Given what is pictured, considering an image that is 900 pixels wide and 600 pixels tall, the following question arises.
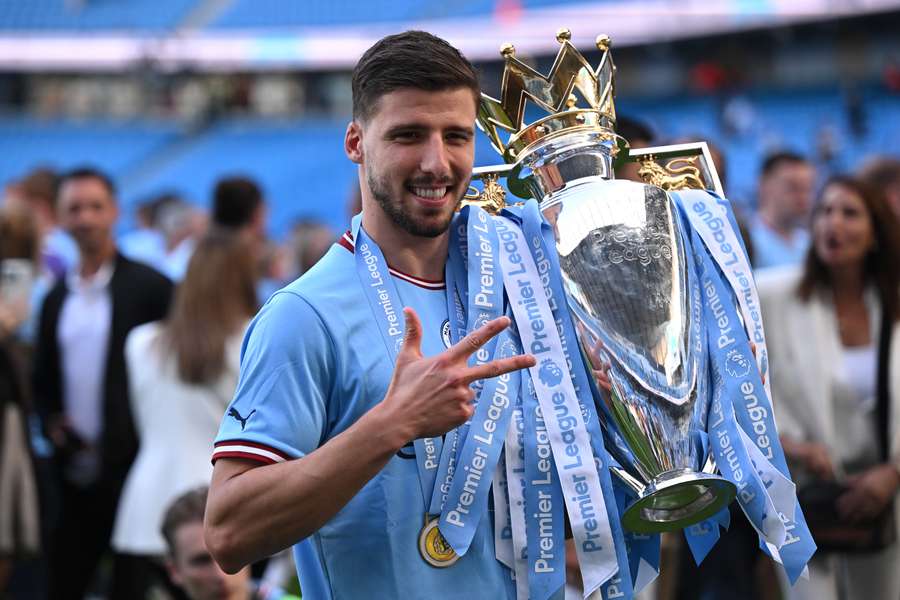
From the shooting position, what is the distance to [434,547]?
218 centimetres

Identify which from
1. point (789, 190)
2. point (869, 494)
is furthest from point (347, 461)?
point (789, 190)

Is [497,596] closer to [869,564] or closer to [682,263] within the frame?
[682,263]

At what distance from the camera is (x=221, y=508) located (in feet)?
6.88

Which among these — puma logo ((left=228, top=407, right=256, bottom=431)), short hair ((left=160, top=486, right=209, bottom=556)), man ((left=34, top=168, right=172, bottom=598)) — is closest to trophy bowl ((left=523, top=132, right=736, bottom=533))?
puma logo ((left=228, top=407, right=256, bottom=431))

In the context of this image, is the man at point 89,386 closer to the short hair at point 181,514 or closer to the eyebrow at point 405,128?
the short hair at point 181,514

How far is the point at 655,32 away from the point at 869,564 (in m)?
21.8

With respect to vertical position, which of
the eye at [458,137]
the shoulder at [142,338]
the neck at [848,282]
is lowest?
the neck at [848,282]

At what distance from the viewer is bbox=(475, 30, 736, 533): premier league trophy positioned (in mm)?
2176

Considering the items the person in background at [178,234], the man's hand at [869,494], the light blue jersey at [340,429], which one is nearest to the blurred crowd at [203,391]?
the man's hand at [869,494]

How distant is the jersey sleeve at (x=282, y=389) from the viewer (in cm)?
212

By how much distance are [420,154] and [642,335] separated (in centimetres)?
50

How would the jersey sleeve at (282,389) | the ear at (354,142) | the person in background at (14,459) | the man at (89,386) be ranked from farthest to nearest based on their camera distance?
1. the man at (89,386)
2. the person in background at (14,459)
3. the ear at (354,142)
4. the jersey sleeve at (282,389)

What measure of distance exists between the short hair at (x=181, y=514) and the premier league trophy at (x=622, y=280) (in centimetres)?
168

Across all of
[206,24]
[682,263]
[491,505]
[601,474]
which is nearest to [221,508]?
[491,505]
